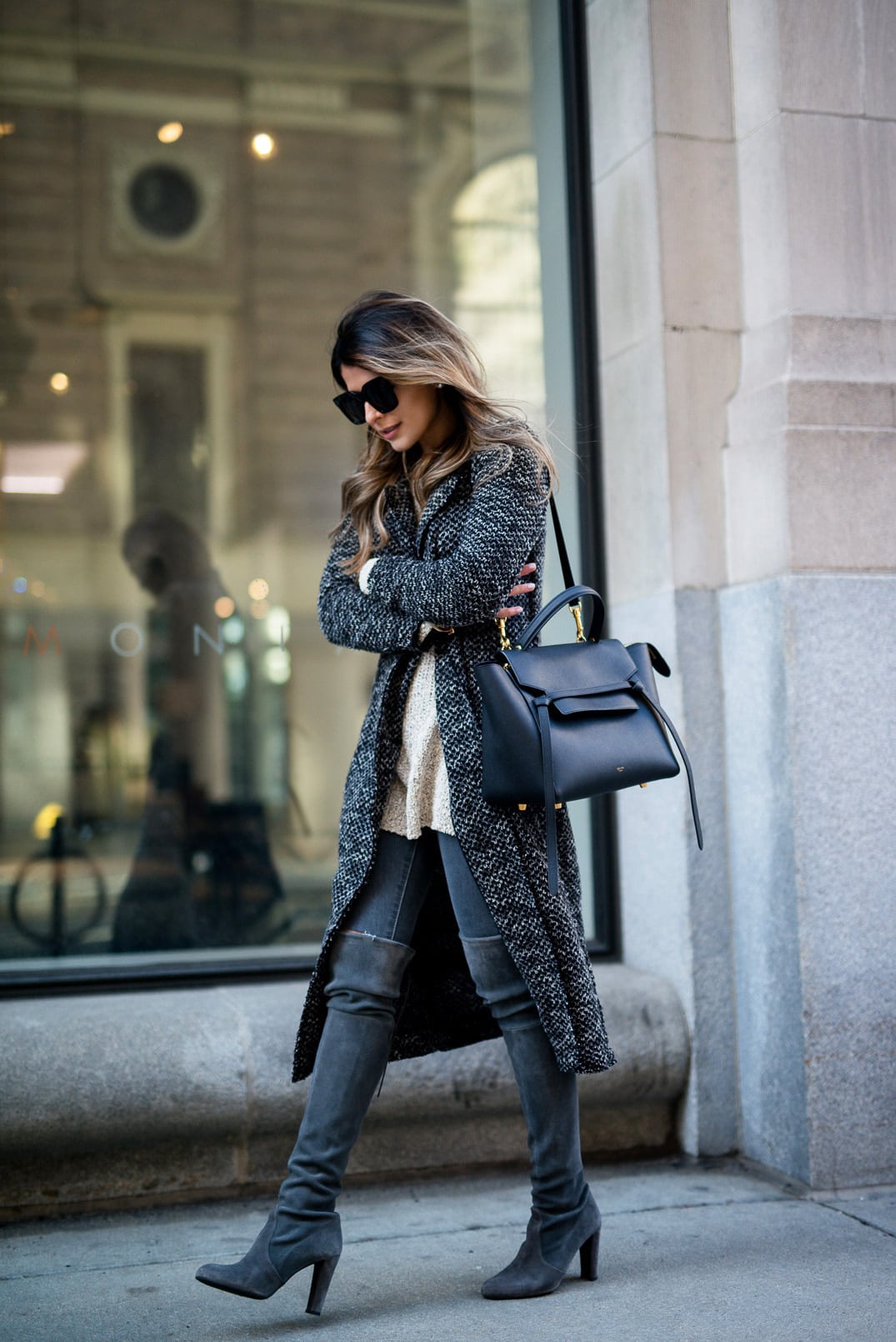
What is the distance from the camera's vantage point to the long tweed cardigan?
8.73 ft

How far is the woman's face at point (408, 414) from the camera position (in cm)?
280

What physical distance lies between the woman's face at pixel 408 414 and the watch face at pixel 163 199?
3.33 meters

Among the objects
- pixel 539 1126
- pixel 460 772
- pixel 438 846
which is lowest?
pixel 539 1126

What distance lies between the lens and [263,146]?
580 centimetres

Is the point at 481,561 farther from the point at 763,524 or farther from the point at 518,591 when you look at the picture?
the point at 763,524

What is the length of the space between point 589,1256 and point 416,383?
6.17 feet

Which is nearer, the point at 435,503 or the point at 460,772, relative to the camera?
the point at 460,772

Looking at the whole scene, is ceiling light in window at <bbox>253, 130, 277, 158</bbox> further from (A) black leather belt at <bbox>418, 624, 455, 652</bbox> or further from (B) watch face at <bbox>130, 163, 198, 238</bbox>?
(A) black leather belt at <bbox>418, 624, 455, 652</bbox>

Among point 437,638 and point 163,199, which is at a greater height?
point 163,199

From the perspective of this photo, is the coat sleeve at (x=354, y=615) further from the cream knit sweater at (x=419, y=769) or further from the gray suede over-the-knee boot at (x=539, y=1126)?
the gray suede over-the-knee boot at (x=539, y=1126)

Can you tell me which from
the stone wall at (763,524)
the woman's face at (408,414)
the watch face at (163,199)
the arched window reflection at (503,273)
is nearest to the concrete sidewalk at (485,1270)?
the stone wall at (763,524)

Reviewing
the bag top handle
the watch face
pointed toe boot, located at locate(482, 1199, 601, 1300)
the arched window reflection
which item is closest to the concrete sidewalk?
pointed toe boot, located at locate(482, 1199, 601, 1300)

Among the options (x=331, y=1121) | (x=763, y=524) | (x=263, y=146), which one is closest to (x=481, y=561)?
(x=331, y=1121)

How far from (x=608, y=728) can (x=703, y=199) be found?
2.07 meters
